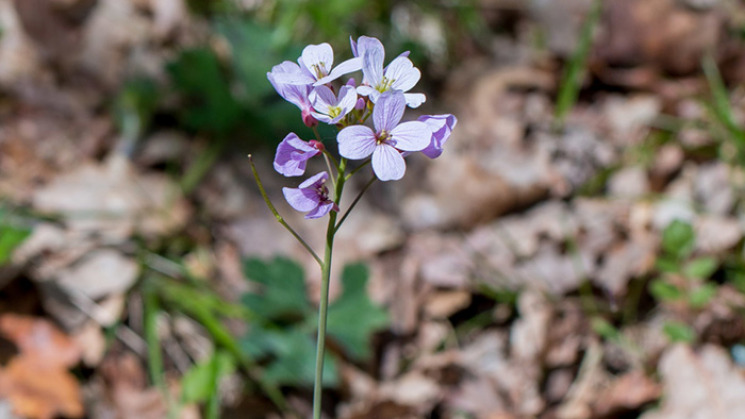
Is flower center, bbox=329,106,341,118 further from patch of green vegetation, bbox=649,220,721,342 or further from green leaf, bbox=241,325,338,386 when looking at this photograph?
patch of green vegetation, bbox=649,220,721,342

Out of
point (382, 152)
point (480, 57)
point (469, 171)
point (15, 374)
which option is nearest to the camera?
point (382, 152)

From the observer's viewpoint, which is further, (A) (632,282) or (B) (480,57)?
(B) (480,57)

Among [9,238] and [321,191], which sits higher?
[9,238]

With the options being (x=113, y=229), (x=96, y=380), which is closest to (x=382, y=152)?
(x=96, y=380)

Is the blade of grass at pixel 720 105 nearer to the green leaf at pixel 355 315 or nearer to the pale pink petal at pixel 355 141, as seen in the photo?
the green leaf at pixel 355 315

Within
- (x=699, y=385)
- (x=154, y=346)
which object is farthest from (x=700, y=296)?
(x=154, y=346)

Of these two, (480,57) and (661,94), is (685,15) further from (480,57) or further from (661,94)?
(480,57)

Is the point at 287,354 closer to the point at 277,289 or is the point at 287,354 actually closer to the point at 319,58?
the point at 277,289
